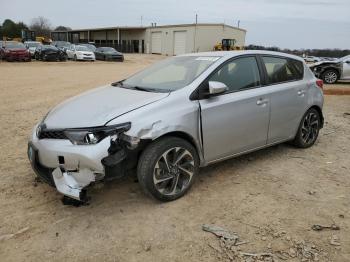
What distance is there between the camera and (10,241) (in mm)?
3395

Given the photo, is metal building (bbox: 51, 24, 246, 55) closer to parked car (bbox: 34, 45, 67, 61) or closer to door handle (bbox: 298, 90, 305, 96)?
parked car (bbox: 34, 45, 67, 61)

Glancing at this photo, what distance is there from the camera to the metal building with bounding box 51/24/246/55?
53062 millimetres

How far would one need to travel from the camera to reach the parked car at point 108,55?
3688cm

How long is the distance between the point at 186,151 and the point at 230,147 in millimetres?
752

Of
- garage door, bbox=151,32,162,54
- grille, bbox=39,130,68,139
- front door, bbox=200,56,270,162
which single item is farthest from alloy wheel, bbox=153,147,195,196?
garage door, bbox=151,32,162,54

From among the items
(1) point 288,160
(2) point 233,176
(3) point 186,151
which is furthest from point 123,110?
(1) point 288,160

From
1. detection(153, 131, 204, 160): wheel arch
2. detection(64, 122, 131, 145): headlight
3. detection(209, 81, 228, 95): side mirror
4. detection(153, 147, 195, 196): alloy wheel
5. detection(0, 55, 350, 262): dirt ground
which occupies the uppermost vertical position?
detection(209, 81, 228, 95): side mirror

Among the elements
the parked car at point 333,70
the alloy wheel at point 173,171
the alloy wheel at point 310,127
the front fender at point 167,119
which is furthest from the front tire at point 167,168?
the parked car at point 333,70

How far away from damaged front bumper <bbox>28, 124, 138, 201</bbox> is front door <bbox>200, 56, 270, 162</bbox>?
1064 millimetres

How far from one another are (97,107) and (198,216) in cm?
155

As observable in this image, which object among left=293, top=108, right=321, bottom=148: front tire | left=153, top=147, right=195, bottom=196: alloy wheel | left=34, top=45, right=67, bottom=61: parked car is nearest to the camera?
left=153, top=147, right=195, bottom=196: alloy wheel

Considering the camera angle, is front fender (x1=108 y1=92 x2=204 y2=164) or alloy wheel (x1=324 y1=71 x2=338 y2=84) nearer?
front fender (x1=108 y1=92 x2=204 y2=164)

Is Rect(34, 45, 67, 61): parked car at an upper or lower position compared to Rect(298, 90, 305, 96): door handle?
lower

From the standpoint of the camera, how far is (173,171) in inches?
161
